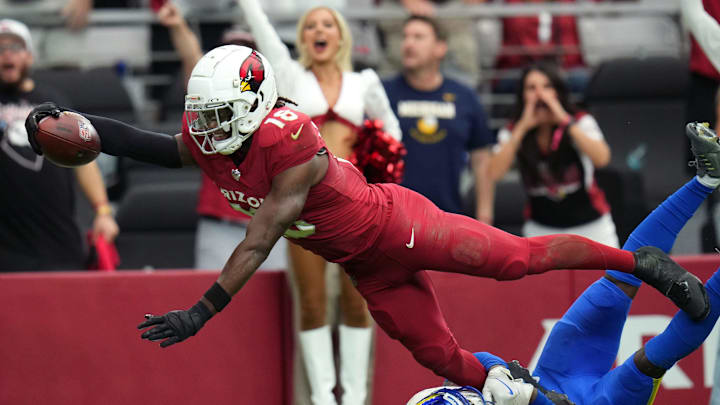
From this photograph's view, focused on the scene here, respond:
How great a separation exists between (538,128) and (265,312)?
85.4 inches

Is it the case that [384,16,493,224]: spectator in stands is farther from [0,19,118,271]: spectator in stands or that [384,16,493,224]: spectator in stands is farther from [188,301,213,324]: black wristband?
[188,301,213,324]: black wristband

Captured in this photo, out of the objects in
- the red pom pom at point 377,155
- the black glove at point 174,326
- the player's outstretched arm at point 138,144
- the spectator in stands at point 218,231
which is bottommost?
the spectator in stands at point 218,231

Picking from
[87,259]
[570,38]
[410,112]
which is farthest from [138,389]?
[570,38]

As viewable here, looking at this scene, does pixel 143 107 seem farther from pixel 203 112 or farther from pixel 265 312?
pixel 203 112

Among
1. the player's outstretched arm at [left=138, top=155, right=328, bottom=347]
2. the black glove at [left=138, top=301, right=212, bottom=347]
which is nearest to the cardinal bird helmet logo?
the player's outstretched arm at [left=138, top=155, right=328, bottom=347]

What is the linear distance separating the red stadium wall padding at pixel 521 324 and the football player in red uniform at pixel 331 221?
2.82ft

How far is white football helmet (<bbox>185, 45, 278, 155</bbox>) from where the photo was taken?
4.27 metres

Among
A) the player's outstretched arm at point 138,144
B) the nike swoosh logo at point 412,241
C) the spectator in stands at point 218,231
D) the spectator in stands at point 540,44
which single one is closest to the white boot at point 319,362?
the spectator in stands at point 218,231

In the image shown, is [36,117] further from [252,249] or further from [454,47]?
[454,47]

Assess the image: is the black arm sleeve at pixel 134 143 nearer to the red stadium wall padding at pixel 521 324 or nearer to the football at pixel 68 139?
the football at pixel 68 139

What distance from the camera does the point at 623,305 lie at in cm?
504

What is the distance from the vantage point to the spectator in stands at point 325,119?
5426 mm

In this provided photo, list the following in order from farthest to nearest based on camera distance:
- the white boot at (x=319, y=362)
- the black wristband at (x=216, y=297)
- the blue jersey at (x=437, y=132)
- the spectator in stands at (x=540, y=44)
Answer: the spectator in stands at (x=540, y=44) < the blue jersey at (x=437, y=132) < the white boot at (x=319, y=362) < the black wristband at (x=216, y=297)

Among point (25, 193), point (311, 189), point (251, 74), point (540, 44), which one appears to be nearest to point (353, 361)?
point (311, 189)
